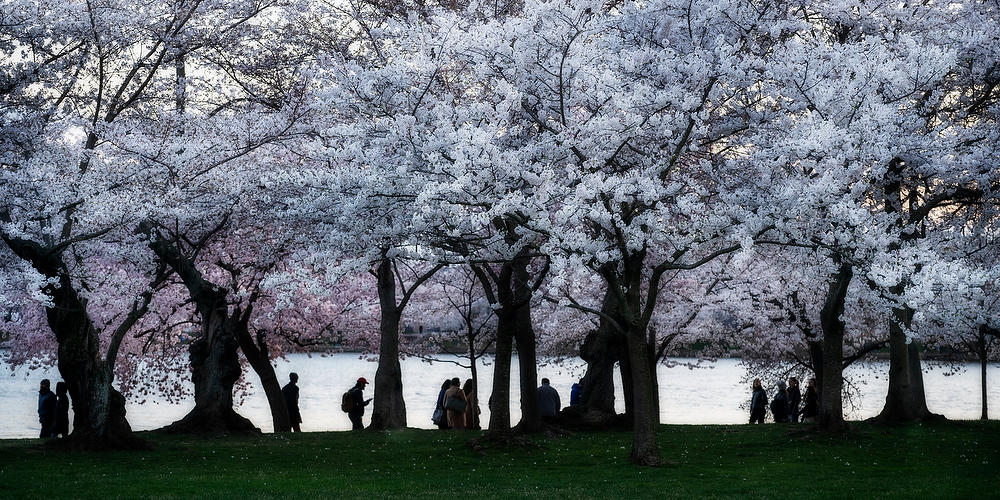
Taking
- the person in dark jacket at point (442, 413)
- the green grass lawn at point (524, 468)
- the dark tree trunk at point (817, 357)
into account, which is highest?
the dark tree trunk at point (817, 357)

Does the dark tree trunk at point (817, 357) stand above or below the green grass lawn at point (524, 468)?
above

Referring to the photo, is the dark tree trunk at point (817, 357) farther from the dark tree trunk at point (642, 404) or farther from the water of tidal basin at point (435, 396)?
the dark tree trunk at point (642, 404)

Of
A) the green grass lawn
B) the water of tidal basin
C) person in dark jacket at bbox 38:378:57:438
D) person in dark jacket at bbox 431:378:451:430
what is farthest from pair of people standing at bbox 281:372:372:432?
the water of tidal basin

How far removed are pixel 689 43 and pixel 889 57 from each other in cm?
307

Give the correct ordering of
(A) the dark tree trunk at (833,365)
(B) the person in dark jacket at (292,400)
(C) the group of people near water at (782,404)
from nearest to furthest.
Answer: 1. (A) the dark tree trunk at (833,365)
2. (B) the person in dark jacket at (292,400)
3. (C) the group of people near water at (782,404)

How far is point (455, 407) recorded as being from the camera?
23188mm

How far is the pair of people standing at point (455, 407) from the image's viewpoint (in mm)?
23141

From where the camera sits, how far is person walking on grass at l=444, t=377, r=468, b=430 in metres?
23.1

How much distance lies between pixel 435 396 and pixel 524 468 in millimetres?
43406

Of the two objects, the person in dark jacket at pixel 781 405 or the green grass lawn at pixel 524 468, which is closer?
the green grass lawn at pixel 524 468

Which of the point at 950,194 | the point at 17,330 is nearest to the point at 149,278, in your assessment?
the point at 17,330

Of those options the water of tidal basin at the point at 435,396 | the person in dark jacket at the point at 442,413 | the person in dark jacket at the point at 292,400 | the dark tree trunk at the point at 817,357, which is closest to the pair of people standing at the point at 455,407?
the person in dark jacket at the point at 442,413

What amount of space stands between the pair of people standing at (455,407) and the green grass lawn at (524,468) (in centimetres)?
271

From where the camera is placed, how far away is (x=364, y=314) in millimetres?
30984
